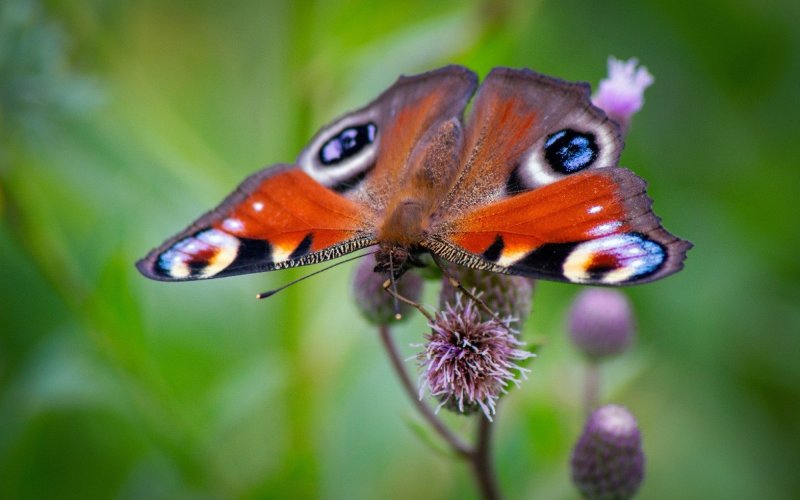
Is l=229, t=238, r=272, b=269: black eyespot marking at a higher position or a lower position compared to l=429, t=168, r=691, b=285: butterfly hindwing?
higher

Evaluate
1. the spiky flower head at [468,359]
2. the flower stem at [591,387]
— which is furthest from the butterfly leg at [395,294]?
the flower stem at [591,387]

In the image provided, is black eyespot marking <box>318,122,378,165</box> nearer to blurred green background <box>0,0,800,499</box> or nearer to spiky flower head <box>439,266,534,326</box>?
blurred green background <box>0,0,800,499</box>

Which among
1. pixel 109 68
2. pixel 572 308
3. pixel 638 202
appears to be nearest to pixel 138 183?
pixel 109 68

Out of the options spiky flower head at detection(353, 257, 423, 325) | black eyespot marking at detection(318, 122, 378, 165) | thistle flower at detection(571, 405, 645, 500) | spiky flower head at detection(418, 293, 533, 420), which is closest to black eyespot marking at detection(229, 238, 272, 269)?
spiky flower head at detection(353, 257, 423, 325)

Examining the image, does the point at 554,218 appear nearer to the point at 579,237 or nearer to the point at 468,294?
the point at 579,237

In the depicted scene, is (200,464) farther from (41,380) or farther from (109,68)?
(109,68)

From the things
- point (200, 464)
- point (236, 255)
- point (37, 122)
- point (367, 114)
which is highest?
point (37, 122)
